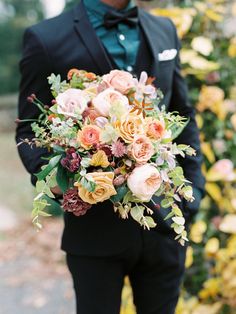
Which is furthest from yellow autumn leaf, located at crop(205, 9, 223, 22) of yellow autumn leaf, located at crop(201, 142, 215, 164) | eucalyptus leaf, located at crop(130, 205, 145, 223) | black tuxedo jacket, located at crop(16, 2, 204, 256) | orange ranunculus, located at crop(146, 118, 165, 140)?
eucalyptus leaf, located at crop(130, 205, 145, 223)

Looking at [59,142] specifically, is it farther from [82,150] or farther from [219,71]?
[219,71]

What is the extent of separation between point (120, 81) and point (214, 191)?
4.95 ft

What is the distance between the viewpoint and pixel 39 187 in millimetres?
Answer: 1708

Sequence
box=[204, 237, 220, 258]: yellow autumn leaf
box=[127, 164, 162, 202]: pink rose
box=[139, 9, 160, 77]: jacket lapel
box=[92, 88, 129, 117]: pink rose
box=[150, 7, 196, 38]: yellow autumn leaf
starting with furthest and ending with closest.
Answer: box=[204, 237, 220, 258]: yellow autumn leaf < box=[150, 7, 196, 38]: yellow autumn leaf < box=[139, 9, 160, 77]: jacket lapel < box=[92, 88, 129, 117]: pink rose < box=[127, 164, 162, 202]: pink rose

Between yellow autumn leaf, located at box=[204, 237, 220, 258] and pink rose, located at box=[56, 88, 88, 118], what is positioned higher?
pink rose, located at box=[56, 88, 88, 118]

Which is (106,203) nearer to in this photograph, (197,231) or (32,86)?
(32,86)

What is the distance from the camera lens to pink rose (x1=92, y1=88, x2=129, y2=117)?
1.75 m

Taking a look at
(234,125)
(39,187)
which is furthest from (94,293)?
(234,125)

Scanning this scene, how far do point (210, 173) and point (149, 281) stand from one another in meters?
1.09

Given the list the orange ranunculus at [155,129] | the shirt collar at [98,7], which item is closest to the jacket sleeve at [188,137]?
the shirt collar at [98,7]

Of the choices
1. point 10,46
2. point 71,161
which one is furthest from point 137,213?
point 10,46

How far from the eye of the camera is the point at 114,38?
217 cm

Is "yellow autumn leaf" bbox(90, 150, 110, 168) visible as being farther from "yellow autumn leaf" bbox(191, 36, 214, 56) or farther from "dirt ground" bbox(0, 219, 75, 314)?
"dirt ground" bbox(0, 219, 75, 314)

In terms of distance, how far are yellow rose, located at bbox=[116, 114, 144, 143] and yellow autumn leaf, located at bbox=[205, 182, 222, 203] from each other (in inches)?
61.9
